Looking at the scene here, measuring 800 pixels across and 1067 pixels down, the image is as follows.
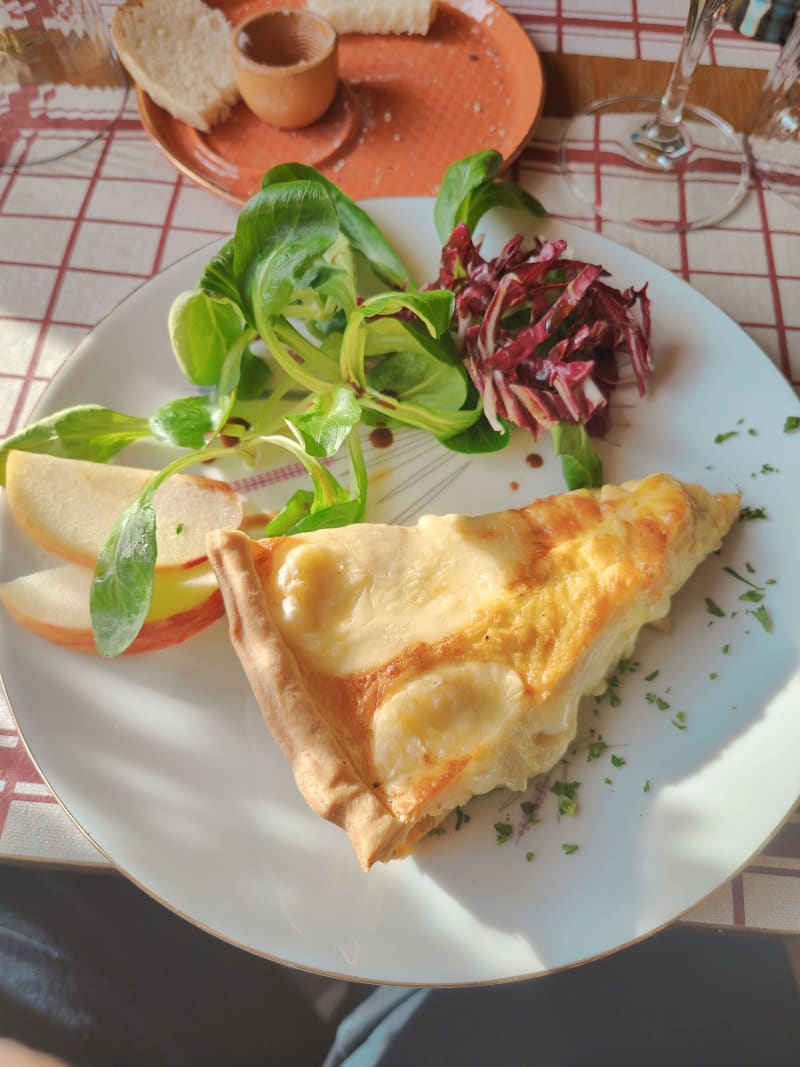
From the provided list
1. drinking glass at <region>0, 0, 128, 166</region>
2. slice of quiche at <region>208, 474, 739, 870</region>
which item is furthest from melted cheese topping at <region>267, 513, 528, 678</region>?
drinking glass at <region>0, 0, 128, 166</region>

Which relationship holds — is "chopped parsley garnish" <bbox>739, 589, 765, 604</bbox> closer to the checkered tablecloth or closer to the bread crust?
the checkered tablecloth

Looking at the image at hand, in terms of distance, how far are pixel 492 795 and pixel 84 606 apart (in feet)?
2.75

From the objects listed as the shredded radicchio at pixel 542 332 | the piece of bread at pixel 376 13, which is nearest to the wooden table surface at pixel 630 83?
the piece of bread at pixel 376 13

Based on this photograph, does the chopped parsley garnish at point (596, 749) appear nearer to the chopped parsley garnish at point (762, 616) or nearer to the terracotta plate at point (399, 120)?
the chopped parsley garnish at point (762, 616)

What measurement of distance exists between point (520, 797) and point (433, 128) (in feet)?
6.21

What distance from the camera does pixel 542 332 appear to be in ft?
5.87

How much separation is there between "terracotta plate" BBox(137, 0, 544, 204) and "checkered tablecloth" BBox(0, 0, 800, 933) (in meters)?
0.11

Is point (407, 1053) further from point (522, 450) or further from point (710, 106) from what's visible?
point (710, 106)

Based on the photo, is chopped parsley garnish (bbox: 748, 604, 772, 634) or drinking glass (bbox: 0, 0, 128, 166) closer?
chopped parsley garnish (bbox: 748, 604, 772, 634)

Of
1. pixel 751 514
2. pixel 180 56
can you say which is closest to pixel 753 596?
pixel 751 514

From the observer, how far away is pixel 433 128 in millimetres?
2418

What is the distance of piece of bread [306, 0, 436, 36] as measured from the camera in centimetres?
250

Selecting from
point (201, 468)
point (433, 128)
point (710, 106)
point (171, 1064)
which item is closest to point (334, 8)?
point (433, 128)

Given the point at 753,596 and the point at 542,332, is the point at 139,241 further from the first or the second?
the point at 753,596
